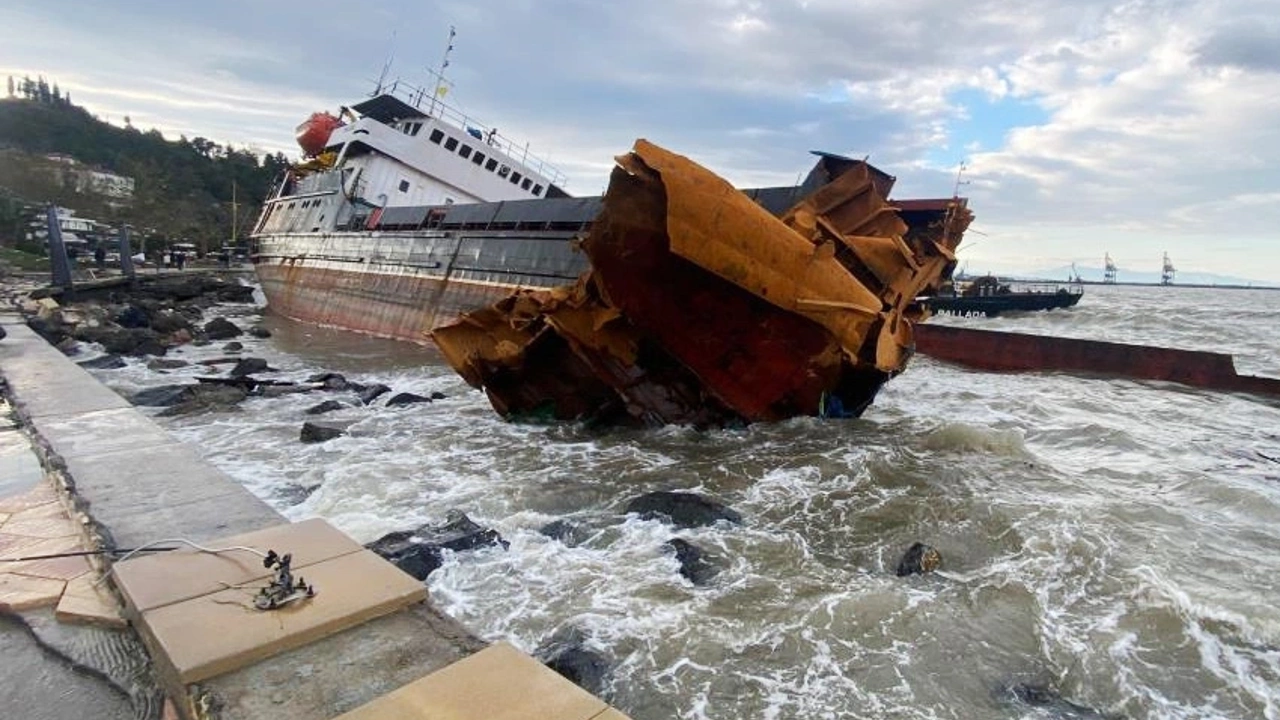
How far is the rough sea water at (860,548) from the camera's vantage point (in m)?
3.62

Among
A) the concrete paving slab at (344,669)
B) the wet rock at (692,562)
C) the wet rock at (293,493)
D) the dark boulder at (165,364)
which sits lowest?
the dark boulder at (165,364)

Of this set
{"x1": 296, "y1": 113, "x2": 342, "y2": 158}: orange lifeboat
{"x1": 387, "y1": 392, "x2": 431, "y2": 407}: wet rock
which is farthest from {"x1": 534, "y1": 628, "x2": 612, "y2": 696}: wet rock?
{"x1": 296, "y1": 113, "x2": 342, "y2": 158}: orange lifeboat

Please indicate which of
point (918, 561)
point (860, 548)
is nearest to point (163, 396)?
point (860, 548)

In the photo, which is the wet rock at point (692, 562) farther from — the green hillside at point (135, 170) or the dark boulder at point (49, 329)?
the green hillside at point (135, 170)

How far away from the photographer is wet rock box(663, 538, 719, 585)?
4672 mm

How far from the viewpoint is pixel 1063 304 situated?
3925 centimetres

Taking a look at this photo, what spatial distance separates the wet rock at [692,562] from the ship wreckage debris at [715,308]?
97.3 inches

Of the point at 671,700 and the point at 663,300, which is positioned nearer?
the point at 671,700

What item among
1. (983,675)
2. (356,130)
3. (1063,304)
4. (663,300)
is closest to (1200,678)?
(983,675)

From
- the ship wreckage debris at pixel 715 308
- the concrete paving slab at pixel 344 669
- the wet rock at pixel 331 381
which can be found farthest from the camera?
the wet rock at pixel 331 381

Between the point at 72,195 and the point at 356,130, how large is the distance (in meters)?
55.8

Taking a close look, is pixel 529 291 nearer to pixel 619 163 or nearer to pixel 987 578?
pixel 619 163

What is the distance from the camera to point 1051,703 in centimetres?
345

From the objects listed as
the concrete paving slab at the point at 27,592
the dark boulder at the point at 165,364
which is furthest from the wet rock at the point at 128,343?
the concrete paving slab at the point at 27,592
